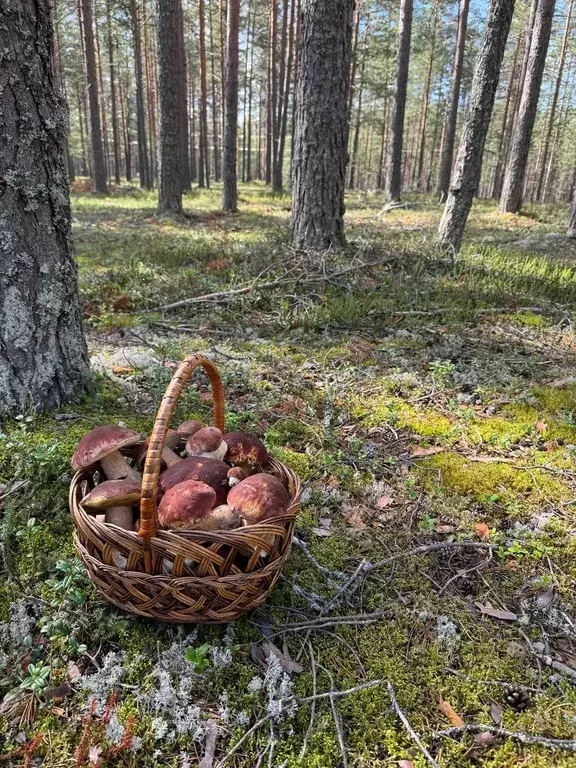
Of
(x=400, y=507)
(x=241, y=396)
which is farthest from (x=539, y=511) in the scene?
(x=241, y=396)

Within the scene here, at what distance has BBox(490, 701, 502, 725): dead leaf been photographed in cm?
175

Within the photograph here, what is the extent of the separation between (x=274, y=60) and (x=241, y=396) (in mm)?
22505

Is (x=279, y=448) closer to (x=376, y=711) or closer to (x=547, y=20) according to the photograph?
(x=376, y=711)

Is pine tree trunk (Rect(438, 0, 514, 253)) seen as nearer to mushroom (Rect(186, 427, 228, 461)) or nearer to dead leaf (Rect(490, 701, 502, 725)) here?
mushroom (Rect(186, 427, 228, 461))

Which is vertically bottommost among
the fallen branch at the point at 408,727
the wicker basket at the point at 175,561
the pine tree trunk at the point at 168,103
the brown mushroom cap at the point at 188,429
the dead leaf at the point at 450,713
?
the dead leaf at the point at 450,713

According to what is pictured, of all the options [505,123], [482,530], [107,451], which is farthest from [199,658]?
[505,123]

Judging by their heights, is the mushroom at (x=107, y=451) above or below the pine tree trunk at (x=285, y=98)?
below

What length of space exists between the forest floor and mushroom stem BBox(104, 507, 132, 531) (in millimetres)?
275

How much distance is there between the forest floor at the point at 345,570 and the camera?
168 centimetres

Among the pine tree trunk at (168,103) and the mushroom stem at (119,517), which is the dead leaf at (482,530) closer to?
the mushroom stem at (119,517)

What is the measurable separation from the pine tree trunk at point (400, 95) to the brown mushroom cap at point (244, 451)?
54.6 ft

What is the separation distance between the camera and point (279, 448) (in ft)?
10.1

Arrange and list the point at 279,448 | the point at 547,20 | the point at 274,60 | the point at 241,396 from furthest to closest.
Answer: the point at 274,60 → the point at 547,20 → the point at 241,396 → the point at 279,448

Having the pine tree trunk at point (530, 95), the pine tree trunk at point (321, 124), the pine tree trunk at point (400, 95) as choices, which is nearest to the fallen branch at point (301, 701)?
the pine tree trunk at point (321, 124)
